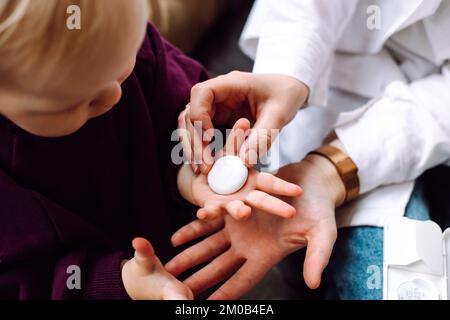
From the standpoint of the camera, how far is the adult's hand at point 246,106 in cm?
48

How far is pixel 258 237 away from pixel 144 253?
0.56 feet

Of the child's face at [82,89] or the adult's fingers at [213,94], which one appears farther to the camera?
the adult's fingers at [213,94]

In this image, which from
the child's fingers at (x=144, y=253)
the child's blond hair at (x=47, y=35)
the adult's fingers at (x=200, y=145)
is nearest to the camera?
the child's blond hair at (x=47, y=35)

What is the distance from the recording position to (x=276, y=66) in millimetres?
568

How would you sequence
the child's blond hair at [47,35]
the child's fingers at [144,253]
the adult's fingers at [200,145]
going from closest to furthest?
1. the child's blond hair at [47,35]
2. the child's fingers at [144,253]
3. the adult's fingers at [200,145]

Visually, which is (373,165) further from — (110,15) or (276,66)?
(110,15)

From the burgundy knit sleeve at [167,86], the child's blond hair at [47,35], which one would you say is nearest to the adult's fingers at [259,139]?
the burgundy knit sleeve at [167,86]

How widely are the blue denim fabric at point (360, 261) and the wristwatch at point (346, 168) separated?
4 centimetres

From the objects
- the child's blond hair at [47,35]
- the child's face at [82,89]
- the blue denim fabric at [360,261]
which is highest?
the child's blond hair at [47,35]

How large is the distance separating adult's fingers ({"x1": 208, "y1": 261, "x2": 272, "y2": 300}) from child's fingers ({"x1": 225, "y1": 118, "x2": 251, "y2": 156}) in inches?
4.9

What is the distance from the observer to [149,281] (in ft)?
1.38

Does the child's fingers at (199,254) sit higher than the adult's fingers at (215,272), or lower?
higher

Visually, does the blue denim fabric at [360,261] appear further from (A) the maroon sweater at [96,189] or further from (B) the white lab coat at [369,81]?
(A) the maroon sweater at [96,189]
